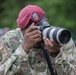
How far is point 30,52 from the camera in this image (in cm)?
440

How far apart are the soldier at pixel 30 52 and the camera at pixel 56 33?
0.15 ft

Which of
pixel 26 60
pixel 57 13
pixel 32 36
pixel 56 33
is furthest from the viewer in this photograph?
pixel 57 13

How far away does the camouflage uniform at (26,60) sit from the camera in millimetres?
4305

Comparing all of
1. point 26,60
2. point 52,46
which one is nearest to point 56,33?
point 52,46

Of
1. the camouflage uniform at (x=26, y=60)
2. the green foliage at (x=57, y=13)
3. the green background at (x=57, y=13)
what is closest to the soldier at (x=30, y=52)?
the camouflage uniform at (x=26, y=60)

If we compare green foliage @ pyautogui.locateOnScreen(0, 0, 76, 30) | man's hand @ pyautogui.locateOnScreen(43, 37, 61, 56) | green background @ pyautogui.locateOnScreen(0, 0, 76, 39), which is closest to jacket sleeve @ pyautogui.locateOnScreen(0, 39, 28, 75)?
man's hand @ pyautogui.locateOnScreen(43, 37, 61, 56)

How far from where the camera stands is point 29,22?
441 cm

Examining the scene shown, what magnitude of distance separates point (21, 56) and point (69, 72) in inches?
17.1

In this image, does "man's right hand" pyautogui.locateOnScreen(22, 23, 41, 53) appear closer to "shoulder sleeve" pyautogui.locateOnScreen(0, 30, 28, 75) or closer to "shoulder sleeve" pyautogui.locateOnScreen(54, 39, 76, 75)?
"shoulder sleeve" pyautogui.locateOnScreen(0, 30, 28, 75)

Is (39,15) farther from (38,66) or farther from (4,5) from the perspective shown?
(4,5)

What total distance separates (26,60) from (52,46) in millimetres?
287

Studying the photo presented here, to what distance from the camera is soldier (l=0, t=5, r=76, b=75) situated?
4203 millimetres

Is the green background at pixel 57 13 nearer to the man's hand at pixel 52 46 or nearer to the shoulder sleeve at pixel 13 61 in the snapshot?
the shoulder sleeve at pixel 13 61

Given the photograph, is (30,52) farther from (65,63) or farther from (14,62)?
(65,63)
